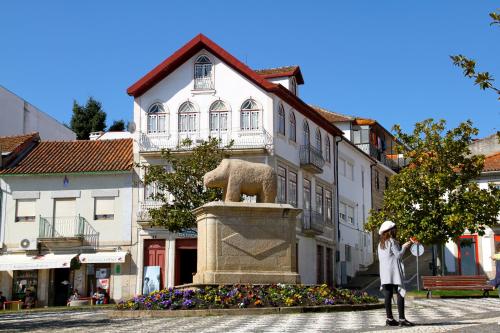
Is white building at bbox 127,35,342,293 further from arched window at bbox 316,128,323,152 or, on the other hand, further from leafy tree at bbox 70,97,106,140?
leafy tree at bbox 70,97,106,140

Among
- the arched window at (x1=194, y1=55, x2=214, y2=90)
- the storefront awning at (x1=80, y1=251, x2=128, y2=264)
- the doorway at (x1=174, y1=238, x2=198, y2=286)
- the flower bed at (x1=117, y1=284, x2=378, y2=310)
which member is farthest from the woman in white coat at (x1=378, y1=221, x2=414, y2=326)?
the arched window at (x1=194, y1=55, x2=214, y2=90)

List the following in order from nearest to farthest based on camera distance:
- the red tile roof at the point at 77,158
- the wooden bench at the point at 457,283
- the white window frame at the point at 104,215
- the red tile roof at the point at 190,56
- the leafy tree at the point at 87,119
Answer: the wooden bench at the point at 457,283, the red tile roof at the point at 190,56, the white window frame at the point at 104,215, the red tile roof at the point at 77,158, the leafy tree at the point at 87,119

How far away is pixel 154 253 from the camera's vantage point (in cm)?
3616

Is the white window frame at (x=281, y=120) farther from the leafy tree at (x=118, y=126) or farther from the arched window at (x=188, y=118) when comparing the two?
the leafy tree at (x=118, y=126)

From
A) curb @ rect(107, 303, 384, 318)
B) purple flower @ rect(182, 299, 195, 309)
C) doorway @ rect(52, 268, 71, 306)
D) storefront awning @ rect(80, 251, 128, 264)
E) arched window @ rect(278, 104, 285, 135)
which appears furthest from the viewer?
arched window @ rect(278, 104, 285, 135)

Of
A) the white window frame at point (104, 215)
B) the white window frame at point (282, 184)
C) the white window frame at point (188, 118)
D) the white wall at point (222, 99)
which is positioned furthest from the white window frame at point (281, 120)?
the white window frame at point (104, 215)

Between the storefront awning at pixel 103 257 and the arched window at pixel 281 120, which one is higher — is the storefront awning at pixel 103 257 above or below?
below

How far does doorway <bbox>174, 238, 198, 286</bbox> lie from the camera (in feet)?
117

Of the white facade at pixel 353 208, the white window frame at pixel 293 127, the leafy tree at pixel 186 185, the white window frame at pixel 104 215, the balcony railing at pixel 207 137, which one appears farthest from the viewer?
the white facade at pixel 353 208

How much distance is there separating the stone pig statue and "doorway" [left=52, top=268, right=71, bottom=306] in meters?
20.1

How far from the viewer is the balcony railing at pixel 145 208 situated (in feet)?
117

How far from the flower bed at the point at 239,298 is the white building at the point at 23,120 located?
29.4m

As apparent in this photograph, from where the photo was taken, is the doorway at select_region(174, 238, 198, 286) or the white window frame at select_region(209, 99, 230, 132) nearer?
the doorway at select_region(174, 238, 198, 286)

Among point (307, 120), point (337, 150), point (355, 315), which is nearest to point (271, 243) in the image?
point (355, 315)
